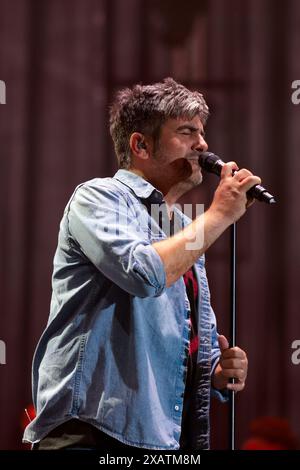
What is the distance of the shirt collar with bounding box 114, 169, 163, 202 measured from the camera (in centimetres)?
136

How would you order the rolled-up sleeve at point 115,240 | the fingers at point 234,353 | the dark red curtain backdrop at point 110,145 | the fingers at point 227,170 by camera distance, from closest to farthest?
the rolled-up sleeve at point 115,240, the fingers at point 227,170, the fingers at point 234,353, the dark red curtain backdrop at point 110,145

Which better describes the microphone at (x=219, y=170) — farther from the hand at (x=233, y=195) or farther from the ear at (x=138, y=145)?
the ear at (x=138, y=145)

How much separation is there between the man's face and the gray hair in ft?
0.07

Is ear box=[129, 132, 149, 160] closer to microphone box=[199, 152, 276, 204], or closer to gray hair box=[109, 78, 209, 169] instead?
gray hair box=[109, 78, 209, 169]

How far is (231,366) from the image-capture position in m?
1.40

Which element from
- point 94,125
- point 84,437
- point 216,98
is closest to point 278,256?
point 216,98

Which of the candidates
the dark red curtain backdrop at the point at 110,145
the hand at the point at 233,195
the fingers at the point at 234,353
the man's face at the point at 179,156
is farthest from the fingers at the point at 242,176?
the dark red curtain backdrop at the point at 110,145

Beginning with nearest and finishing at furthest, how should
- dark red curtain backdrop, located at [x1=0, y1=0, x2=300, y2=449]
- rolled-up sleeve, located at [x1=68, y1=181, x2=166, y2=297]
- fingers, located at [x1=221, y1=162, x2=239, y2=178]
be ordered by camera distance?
rolled-up sleeve, located at [x1=68, y1=181, x2=166, y2=297] < fingers, located at [x1=221, y1=162, x2=239, y2=178] < dark red curtain backdrop, located at [x1=0, y1=0, x2=300, y2=449]

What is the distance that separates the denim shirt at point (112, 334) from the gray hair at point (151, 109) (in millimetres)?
206

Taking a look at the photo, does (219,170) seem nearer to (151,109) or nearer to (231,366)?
(151,109)

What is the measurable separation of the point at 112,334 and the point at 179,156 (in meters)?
0.41

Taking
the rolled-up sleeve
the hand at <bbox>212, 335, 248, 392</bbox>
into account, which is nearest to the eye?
the rolled-up sleeve

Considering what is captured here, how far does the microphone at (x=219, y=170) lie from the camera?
1250 mm
